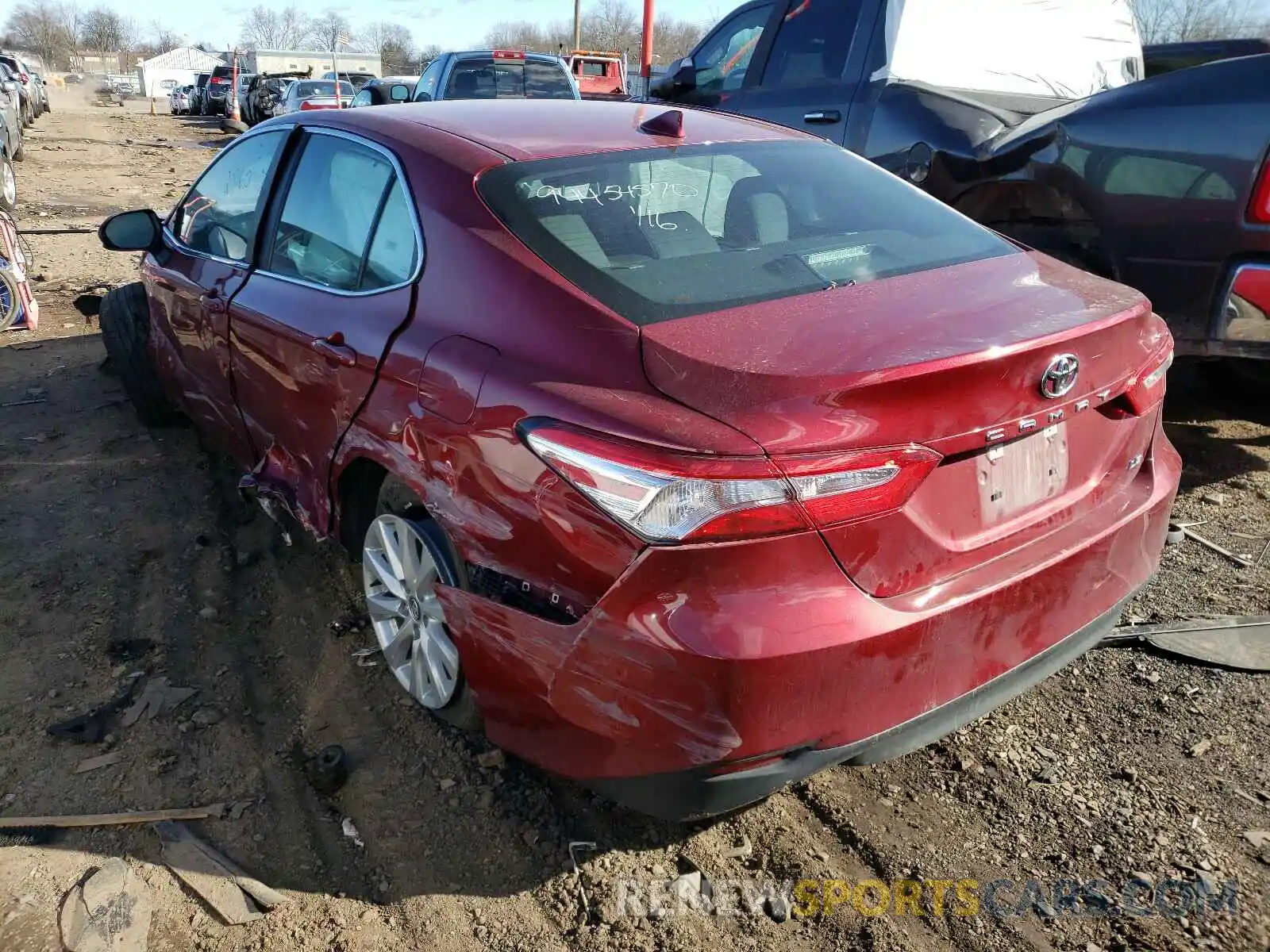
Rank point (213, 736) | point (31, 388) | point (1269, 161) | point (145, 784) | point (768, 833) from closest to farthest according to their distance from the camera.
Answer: point (768, 833) → point (145, 784) → point (213, 736) → point (1269, 161) → point (31, 388)

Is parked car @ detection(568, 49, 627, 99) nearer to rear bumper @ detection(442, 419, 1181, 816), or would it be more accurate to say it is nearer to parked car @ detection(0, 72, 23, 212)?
parked car @ detection(0, 72, 23, 212)

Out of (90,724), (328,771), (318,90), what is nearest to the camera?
(328,771)

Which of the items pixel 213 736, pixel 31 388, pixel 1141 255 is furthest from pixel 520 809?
pixel 31 388

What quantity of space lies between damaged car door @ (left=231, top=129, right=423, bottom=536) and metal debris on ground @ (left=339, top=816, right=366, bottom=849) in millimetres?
967

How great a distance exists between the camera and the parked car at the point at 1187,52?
19.6 ft

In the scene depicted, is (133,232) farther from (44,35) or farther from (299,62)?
(44,35)

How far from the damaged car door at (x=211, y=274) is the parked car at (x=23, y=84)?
22.0 metres

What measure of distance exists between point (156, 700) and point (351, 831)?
940mm

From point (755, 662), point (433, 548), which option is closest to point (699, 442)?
point (755, 662)

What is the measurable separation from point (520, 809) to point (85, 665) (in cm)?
165

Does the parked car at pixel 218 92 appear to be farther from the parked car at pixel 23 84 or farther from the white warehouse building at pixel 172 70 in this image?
the white warehouse building at pixel 172 70

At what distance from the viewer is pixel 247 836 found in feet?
8.50

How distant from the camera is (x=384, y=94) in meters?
14.7

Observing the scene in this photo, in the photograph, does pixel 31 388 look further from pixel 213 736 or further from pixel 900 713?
pixel 900 713
